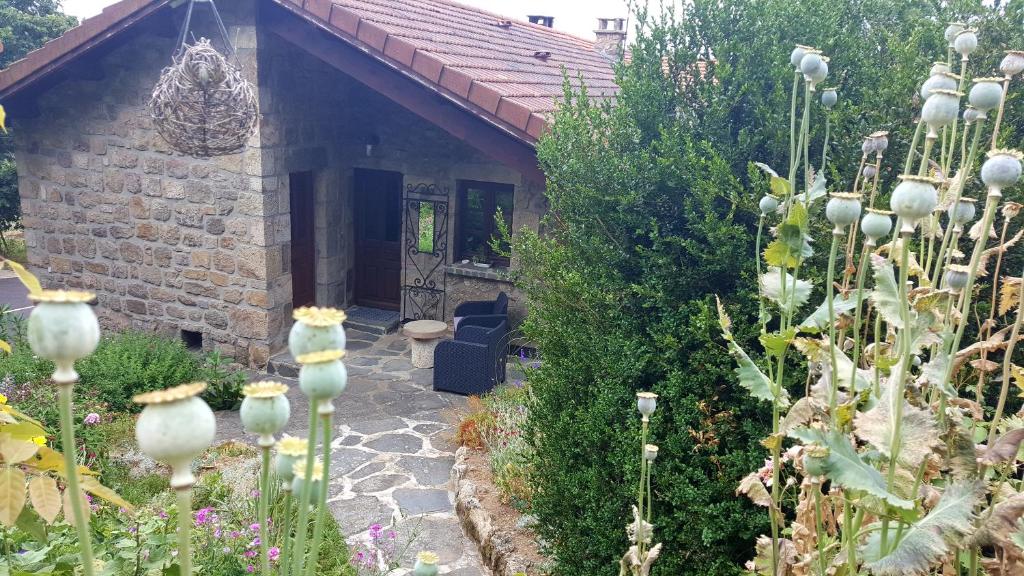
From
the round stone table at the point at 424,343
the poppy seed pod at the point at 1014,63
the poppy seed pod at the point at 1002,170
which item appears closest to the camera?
the poppy seed pod at the point at 1002,170

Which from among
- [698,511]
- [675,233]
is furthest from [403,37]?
[698,511]

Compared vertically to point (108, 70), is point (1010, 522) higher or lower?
lower

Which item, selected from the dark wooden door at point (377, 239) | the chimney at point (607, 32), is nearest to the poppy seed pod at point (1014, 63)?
the dark wooden door at point (377, 239)

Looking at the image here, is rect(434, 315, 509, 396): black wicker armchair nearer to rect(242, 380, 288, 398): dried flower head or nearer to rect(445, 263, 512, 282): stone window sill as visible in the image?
rect(445, 263, 512, 282): stone window sill

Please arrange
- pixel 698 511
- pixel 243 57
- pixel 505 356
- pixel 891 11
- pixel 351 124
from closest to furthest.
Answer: pixel 698 511
pixel 891 11
pixel 243 57
pixel 505 356
pixel 351 124

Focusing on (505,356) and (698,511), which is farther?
(505,356)

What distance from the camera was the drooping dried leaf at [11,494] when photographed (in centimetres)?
140

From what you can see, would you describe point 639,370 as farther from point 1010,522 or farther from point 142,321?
point 142,321

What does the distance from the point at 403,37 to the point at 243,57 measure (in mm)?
1763

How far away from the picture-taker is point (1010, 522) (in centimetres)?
132

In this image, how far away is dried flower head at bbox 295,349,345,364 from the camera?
66 centimetres

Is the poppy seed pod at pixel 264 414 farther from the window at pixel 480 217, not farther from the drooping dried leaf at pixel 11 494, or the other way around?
the window at pixel 480 217

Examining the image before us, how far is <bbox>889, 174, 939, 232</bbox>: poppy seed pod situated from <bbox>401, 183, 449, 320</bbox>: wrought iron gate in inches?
302

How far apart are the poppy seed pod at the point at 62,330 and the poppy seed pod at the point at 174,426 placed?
0.08 meters
